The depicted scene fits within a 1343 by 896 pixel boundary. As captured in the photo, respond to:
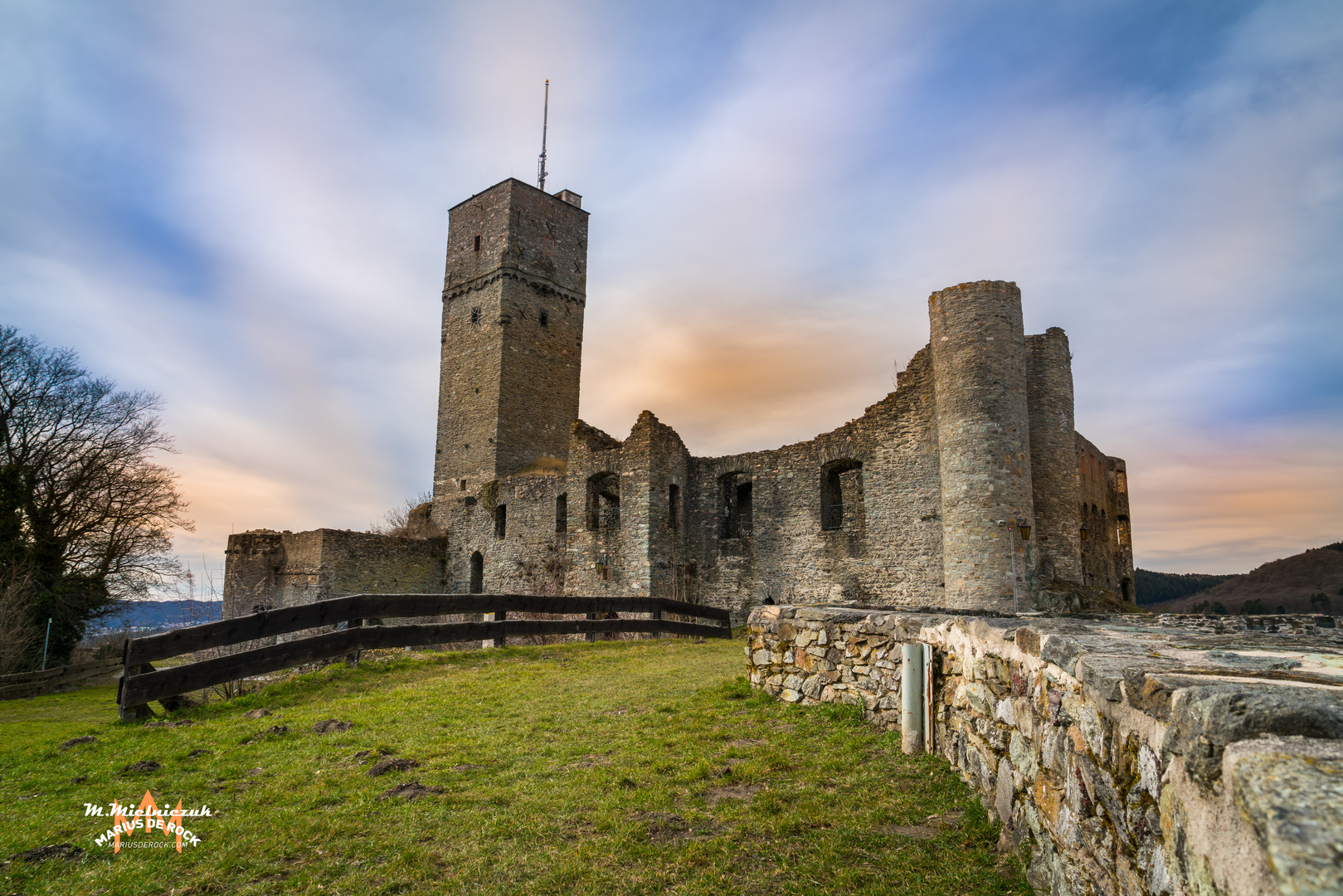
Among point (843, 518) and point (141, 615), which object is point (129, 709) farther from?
point (141, 615)

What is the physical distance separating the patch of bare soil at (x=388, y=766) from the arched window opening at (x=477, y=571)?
22.5m

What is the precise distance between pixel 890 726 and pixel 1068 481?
1220 centimetres

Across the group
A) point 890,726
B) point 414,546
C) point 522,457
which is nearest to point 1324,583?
point 890,726

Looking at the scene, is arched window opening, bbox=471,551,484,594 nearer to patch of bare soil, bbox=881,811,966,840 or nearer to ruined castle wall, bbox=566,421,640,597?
ruined castle wall, bbox=566,421,640,597

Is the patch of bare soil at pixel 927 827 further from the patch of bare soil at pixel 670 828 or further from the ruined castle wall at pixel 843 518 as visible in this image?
the ruined castle wall at pixel 843 518

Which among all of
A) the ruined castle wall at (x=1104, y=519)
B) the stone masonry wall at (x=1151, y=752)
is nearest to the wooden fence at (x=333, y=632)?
the stone masonry wall at (x=1151, y=752)

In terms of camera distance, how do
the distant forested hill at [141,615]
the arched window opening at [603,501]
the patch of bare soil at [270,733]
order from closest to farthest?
the patch of bare soil at [270,733]
the distant forested hill at [141,615]
the arched window opening at [603,501]

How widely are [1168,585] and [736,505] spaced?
2258 centimetres

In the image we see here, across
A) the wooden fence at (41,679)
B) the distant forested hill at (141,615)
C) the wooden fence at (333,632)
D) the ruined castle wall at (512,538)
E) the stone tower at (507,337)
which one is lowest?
the wooden fence at (41,679)

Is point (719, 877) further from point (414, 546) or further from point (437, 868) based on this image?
point (414, 546)

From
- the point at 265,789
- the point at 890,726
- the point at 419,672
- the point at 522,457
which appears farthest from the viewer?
the point at 522,457

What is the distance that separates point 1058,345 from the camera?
1644 cm

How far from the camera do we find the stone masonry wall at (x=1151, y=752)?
151 centimetres

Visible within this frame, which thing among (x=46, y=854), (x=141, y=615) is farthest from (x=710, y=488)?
(x=141, y=615)
